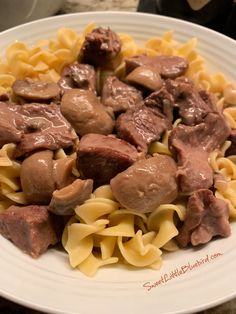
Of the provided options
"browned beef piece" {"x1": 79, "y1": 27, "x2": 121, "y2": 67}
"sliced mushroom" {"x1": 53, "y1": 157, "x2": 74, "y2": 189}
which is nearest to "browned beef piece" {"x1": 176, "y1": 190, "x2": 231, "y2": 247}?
"sliced mushroom" {"x1": 53, "y1": 157, "x2": 74, "y2": 189}

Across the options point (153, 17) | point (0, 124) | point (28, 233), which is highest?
point (153, 17)

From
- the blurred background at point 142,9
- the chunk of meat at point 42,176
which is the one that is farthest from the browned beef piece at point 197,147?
the blurred background at point 142,9

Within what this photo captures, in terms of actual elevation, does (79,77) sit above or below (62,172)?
above

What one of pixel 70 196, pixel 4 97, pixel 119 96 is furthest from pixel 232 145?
pixel 4 97

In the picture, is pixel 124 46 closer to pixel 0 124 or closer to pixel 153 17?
pixel 153 17

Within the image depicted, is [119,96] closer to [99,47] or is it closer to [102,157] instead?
[99,47]

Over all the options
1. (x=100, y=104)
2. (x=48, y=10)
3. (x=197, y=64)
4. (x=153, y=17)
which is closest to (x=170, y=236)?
(x=100, y=104)

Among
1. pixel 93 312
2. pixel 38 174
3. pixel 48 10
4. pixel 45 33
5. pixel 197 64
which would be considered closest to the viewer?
pixel 93 312
